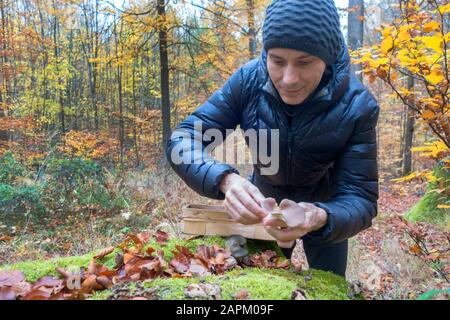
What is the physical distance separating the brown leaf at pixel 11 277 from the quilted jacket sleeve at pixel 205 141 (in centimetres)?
81

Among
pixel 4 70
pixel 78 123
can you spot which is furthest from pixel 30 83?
pixel 4 70

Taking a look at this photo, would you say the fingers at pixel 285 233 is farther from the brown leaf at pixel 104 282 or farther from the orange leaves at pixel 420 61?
the orange leaves at pixel 420 61

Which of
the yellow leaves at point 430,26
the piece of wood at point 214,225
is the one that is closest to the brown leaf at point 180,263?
the piece of wood at point 214,225

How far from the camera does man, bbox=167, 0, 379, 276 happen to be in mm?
1641

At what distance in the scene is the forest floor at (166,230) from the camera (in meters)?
4.19

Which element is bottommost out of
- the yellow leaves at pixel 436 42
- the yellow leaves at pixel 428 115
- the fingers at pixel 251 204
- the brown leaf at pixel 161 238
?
the brown leaf at pixel 161 238

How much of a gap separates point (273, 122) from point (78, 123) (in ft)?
50.6

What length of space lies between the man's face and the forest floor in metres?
2.60

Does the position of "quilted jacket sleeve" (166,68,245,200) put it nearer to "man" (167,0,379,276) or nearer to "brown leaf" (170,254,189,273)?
"man" (167,0,379,276)

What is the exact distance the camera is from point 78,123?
16.0m

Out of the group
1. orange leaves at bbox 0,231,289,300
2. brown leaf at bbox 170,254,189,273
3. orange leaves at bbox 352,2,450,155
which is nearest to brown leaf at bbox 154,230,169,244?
orange leaves at bbox 0,231,289,300

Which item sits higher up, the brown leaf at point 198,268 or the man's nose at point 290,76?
the man's nose at point 290,76

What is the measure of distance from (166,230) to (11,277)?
356cm
